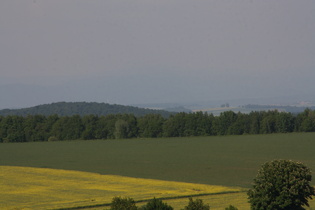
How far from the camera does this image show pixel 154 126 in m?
134

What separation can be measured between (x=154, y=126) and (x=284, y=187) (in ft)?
347

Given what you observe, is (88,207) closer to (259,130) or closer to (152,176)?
(152,176)

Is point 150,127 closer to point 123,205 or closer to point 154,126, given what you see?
point 154,126

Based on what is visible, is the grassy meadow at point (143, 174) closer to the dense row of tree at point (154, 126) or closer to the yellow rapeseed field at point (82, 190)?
the yellow rapeseed field at point (82, 190)

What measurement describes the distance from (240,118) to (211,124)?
265 inches

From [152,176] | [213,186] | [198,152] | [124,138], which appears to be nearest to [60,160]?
[198,152]

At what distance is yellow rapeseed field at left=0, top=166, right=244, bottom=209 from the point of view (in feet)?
118

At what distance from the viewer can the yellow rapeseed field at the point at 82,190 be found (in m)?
36.0

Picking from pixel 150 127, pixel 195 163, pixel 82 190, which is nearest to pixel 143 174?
pixel 195 163

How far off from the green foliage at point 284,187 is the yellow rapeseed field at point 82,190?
6157mm

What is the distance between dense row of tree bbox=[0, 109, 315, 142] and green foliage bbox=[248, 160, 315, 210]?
10142 centimetres

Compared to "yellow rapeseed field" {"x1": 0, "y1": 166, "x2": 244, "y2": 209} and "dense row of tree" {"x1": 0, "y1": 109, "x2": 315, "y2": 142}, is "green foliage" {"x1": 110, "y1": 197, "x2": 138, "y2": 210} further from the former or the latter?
"dense row of tree" {"x1": 0, "y1": 109, "x2": 315, "y2": 142}

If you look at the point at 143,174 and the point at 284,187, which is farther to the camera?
the point at 143,174

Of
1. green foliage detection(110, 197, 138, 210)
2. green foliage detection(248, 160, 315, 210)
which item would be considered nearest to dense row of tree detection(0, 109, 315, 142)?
green foliage detection(248, 160, 315, 210)
